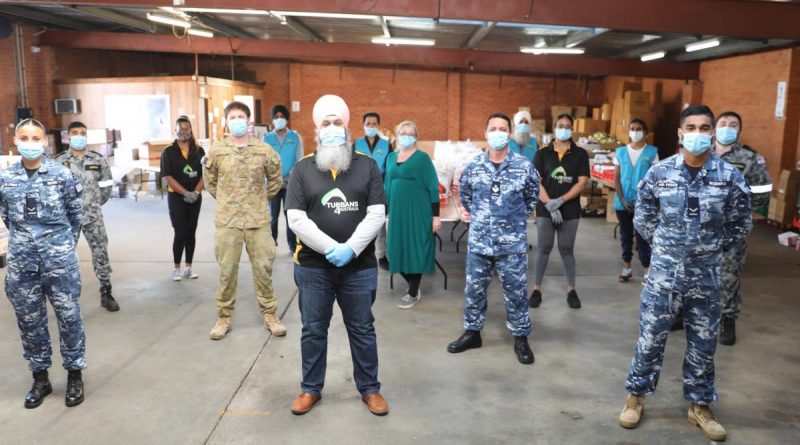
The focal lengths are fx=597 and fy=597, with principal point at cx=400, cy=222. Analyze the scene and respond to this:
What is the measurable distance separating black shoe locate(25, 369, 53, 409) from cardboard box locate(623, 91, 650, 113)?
482 inches

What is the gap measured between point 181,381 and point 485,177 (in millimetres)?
2307

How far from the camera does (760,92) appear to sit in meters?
10.7

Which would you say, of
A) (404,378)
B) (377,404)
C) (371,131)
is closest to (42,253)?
(377,404)

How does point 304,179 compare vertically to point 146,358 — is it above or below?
above

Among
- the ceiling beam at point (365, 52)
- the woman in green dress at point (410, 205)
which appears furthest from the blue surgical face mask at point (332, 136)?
the ceiling beam at point (365, 52)

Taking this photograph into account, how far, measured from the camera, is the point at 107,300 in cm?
511

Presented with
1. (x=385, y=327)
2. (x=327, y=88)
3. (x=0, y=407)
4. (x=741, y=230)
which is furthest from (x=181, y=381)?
(x=327, y=88)

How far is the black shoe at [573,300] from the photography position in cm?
527

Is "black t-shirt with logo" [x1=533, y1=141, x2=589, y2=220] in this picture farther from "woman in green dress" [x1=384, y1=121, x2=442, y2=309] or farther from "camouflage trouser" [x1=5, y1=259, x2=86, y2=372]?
"camouflage trouser" [x1=5, y1=259, x2=86, y2=372]

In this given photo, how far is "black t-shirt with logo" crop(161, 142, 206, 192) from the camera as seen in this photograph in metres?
5.42

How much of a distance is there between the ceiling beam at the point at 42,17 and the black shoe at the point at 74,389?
9.45 meters

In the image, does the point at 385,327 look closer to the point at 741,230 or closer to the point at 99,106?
the point at 741,230

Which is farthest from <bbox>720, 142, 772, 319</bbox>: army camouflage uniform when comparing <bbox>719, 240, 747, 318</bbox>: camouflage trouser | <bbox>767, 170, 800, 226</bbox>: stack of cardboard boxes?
<bbox>767, 170, 800, 226</bbox>: stack of cardboard boxes

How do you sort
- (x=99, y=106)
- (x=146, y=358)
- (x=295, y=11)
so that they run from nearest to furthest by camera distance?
(x=146, y=358) < (x=295, y=11) < (x=99, y=106)
